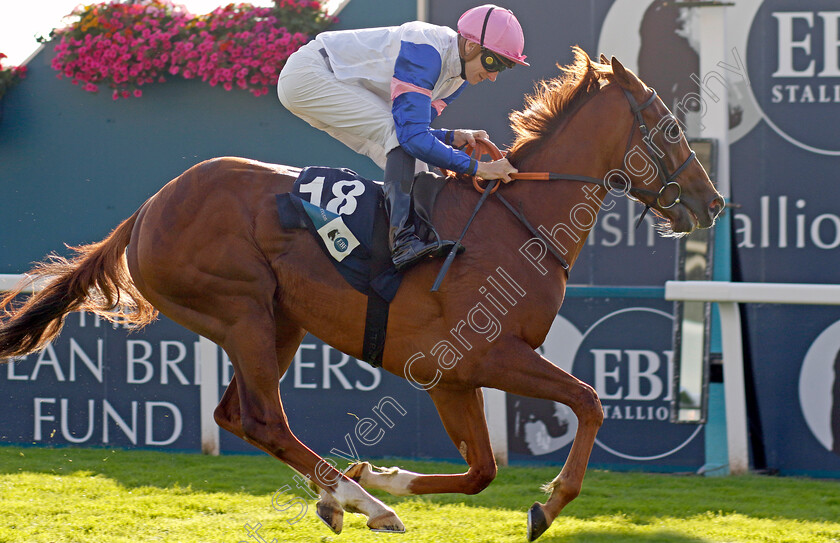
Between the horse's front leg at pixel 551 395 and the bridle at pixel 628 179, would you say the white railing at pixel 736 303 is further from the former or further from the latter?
the horse's front leg at pixel 551 395

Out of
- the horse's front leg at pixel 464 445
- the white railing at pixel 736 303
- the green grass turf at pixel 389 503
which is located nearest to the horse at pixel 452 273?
the horse's front leg at pixel 464 445

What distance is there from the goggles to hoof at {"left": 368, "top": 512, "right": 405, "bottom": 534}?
158 centimetres

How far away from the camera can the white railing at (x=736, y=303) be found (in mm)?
5066

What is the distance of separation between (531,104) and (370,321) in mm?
1029

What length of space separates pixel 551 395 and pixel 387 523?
71 centimetres

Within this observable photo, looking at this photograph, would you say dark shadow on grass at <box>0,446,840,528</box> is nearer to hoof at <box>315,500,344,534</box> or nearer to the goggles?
hoof at <box>315,500,344,534</box>

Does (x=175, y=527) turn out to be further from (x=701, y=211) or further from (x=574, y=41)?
(x=574, y=41)

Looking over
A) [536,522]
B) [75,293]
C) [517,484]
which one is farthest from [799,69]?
[75,293]

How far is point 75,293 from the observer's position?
3752 millimetres

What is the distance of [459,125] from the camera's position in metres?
5.89

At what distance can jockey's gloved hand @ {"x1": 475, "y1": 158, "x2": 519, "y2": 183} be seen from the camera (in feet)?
11.0

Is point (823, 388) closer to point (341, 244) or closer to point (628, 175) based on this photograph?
point (628, 175)

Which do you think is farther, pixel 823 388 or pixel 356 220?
pixel 823 388

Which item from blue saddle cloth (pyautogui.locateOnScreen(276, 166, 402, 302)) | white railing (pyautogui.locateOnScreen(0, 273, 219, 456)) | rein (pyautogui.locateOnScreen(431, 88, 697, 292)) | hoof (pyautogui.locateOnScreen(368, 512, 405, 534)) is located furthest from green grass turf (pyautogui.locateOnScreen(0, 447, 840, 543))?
rein (pyautogui.locateOnScreen(431, 88, 697, 292))
